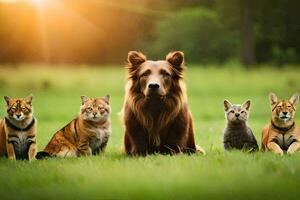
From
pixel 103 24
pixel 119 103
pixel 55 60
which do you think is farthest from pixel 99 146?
pixel 103 24

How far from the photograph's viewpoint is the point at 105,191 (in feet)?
17.3

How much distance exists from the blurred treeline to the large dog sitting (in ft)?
20.9

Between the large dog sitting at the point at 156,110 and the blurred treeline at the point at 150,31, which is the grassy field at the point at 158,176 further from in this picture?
the blurred treeline at the point at 150,31

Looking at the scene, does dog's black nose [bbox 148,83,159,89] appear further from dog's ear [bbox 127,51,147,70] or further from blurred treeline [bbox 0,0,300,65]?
blurred treeline [bbox 0,0,300,65]

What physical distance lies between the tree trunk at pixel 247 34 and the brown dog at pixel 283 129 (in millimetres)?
8190

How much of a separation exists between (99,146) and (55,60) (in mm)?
8479

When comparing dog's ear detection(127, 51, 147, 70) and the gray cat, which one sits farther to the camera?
the gray cat

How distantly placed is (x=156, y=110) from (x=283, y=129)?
1105 mm

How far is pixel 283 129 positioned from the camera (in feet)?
22.0

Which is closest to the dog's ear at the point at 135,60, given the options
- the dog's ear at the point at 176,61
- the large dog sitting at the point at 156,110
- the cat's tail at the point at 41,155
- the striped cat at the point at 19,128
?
the large dog sitting at the point at 156,110

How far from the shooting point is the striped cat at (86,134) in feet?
21.5

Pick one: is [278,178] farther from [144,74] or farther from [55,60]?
[55,60]

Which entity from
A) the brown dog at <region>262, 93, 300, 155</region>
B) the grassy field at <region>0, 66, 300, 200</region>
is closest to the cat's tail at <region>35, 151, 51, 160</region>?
the grassy field at <region>0, 66, 300, 200</region>

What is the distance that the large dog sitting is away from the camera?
6403 millimetres
